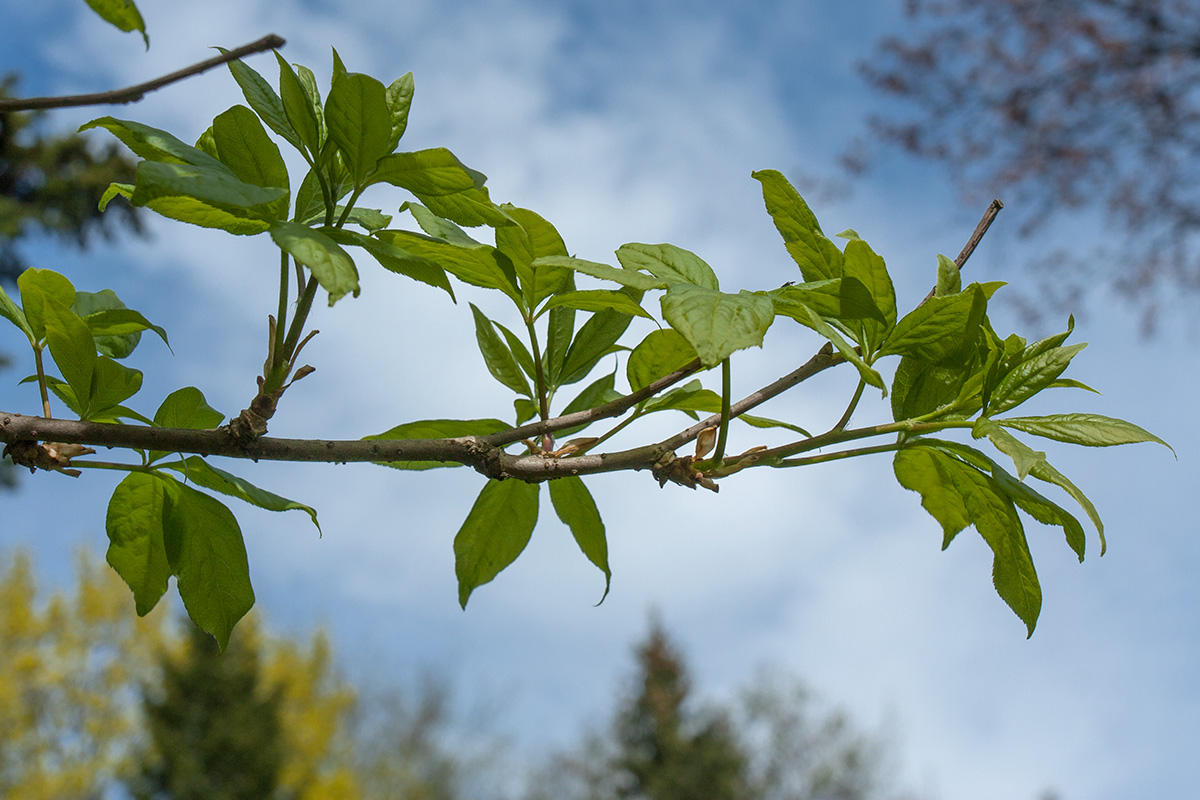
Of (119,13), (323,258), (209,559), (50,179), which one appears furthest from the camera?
(50,179)

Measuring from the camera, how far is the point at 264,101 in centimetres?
71

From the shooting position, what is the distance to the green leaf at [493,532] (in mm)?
847

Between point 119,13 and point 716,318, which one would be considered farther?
point 716,318

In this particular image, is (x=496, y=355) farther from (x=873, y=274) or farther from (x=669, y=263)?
(x=873, y=274)

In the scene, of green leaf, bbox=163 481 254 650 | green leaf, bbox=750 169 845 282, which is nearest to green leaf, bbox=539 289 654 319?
green leaf, bbox=750 169 845 282

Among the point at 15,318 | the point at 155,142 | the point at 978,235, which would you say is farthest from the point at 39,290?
the point at 978,235

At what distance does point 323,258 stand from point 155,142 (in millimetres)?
194

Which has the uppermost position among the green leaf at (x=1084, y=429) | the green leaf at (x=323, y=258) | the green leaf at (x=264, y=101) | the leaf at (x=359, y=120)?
the green leaf at (x=264, y=101)

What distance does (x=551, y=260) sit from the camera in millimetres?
622

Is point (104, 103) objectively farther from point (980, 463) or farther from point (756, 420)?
point (980, 463)

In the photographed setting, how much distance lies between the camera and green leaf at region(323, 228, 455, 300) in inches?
26.0

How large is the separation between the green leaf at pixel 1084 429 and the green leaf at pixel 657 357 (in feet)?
0.89

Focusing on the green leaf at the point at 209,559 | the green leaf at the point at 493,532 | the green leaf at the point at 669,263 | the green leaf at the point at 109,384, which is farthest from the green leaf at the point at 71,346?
the green leaf at the point at 669,263

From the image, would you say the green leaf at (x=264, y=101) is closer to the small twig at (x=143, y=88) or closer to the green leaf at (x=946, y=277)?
the small twig at (x=143, y=88)
